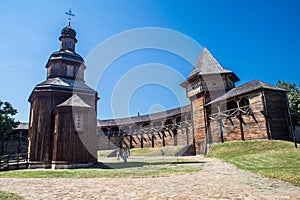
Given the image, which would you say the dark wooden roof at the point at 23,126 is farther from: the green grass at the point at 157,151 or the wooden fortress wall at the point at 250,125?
the wooden fortress wall at the point at 250,125

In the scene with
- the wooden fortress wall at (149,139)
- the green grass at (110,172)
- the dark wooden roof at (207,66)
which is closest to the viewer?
the green grass at (110,172)

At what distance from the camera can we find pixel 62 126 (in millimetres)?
14484

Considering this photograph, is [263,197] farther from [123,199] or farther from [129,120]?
[129,120]

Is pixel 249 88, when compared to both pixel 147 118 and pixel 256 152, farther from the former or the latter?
pixel 147 118

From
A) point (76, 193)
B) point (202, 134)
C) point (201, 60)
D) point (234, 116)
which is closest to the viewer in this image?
point (76, 193)

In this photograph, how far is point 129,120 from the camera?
39562 mm

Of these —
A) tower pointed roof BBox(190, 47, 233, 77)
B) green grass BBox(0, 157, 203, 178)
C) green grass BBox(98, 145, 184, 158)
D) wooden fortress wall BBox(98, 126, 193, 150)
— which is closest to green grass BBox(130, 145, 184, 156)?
green grass BBox(98, 145, 184, 158)

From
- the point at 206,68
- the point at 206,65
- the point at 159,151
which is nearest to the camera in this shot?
the point at 206,68

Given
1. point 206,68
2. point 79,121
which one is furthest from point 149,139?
point 79,121

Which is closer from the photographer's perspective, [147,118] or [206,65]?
[206,65]

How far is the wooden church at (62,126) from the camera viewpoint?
46.6 feet

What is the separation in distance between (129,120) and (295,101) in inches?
1053

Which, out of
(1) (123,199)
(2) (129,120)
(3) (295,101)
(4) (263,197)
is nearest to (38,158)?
(1) (123,199)

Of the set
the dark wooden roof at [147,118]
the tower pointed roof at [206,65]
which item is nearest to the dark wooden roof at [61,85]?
the tower pointed roof at [206,65]
